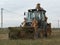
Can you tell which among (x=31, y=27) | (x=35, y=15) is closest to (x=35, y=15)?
(x=35, y=15)

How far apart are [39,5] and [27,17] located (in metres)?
1.79

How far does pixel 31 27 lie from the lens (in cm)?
2288

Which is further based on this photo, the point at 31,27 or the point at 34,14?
the point at 34,14

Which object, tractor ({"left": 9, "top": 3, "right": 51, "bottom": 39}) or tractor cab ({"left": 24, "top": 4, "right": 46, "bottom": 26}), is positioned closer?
tractor ({"left": 9, "top": 3, "right": 51, "bottom": 39})

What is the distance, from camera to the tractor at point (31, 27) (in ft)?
74.1

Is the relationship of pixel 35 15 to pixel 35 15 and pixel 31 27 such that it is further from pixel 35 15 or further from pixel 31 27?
pixel 31 27

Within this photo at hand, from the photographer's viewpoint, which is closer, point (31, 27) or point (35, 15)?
point (31, 27)

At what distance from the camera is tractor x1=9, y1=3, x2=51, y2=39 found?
889 inches

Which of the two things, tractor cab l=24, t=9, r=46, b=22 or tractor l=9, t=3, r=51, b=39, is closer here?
tractor l=9, t=3, r=51, b=39

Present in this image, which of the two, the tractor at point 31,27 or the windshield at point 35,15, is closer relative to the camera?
the tractor at point 31,27

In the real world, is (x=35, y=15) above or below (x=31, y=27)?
above

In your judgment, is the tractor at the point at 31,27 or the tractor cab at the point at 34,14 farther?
the tractor cab at the point at 34,14

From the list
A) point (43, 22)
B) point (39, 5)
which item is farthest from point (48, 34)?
point (39, 5)

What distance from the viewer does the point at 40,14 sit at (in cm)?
2522
